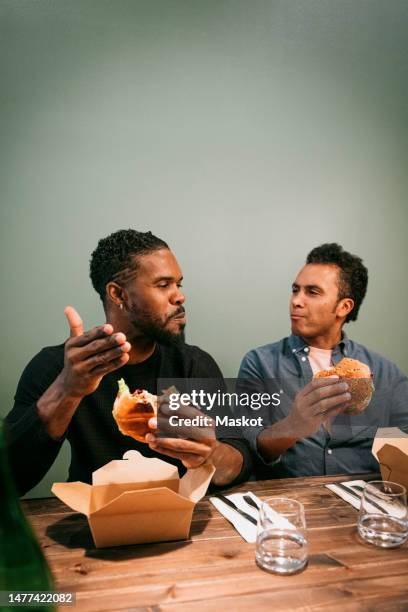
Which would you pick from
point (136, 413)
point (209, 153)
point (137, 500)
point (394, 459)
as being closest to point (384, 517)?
point (394, 459)

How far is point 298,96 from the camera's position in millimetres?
2074

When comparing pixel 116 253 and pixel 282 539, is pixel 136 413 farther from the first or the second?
pixel 116 253

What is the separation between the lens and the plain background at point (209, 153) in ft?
5.86

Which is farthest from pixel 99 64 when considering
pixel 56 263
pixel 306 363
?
pixel 306 363

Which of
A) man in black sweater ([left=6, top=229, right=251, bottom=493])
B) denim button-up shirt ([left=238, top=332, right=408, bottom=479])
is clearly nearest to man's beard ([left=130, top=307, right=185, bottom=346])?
man in black sweater ([left=6, top=229, right=251, bottom=493])

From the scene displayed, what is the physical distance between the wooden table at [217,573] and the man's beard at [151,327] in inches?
29.3

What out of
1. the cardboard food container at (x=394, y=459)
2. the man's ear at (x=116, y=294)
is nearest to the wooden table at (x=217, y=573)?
the cardboard food container at (x=394, y=459)

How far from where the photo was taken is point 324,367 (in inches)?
80.3

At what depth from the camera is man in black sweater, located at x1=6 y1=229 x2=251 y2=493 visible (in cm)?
136

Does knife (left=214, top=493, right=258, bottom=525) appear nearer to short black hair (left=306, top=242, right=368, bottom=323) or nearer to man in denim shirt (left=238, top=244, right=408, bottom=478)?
man in denim shirt (left=238, top=244, right=408, bottom=478)

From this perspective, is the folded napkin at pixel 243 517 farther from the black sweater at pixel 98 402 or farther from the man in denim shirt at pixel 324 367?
the man in denim shirt at pixel 324 367

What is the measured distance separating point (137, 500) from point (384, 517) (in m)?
0.54

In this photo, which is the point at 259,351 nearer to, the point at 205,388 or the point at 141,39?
the point at 205,388

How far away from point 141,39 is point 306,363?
1.49m
